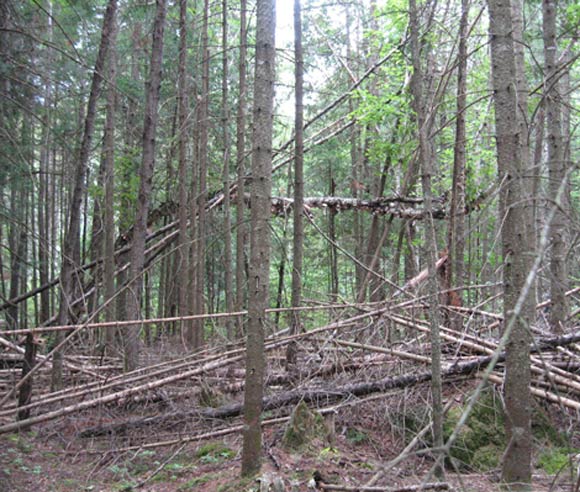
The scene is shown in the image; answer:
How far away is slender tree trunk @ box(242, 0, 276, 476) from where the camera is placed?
13.8 ft

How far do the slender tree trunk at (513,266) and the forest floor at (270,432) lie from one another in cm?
92

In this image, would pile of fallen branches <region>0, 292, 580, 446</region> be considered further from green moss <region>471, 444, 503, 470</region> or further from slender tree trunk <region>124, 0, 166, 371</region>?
slender tree trunk <region>124, 0, 166, 371</region>

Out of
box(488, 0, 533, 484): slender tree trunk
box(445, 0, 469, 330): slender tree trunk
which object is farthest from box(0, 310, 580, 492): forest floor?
box(445, 0, 469, 330): slender tree trunk

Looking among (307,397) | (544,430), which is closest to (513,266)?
(544,430)

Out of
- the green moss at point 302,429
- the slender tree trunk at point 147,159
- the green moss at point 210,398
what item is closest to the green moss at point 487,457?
the green moss at point 302,429

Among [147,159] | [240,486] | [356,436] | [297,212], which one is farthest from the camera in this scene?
[147,159]

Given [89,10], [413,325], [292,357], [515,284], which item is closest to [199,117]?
[89,10]

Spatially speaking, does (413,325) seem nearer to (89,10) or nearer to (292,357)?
(292,357)

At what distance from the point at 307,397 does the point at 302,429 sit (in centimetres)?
95

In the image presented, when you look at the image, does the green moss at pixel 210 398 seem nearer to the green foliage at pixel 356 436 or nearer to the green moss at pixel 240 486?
the green foliage at pixel 356 436

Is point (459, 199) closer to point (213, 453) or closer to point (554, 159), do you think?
point (554, 159)

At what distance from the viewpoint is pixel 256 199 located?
4.30 m

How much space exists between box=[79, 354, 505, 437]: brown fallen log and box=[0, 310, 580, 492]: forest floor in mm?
14

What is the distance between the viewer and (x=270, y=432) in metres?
5.69
